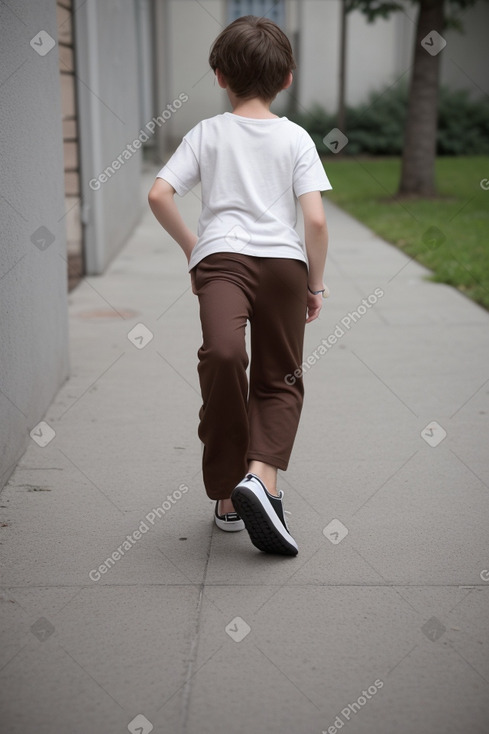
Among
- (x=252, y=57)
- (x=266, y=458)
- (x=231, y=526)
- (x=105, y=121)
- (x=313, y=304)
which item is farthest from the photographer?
(x=105, y=121)

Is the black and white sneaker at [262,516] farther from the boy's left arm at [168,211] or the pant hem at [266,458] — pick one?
the boy's left arm at [168,211]

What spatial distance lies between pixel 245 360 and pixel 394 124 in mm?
21645

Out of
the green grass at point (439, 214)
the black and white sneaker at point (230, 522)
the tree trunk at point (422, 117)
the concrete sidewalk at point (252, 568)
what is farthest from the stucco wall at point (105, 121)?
the black and white sneaker at point (230, 522)

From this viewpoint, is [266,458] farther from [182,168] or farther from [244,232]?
[182,168]

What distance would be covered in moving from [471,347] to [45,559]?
12.3 ft

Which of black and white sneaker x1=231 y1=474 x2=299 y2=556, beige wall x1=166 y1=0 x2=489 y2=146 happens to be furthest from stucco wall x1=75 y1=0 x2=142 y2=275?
beige wall x1=166 y1=0 x2=489 y2=146

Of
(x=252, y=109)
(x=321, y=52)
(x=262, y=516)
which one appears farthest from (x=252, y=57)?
(x=321, y=52)

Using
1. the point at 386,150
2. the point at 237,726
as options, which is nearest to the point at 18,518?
the point at 237,726

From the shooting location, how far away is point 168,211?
3082 millimetres

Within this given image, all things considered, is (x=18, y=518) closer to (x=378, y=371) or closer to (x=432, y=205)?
(x=378, y=371)

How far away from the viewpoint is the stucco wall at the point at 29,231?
3893mm

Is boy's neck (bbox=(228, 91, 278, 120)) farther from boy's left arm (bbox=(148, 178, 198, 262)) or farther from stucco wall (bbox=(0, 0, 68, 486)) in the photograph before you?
stucco wall (bbox=(0, 0, 68, 486))

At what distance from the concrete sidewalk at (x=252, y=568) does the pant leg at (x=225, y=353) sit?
17.4 inches

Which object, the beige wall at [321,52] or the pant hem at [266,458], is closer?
the pant hem at [266,458]
